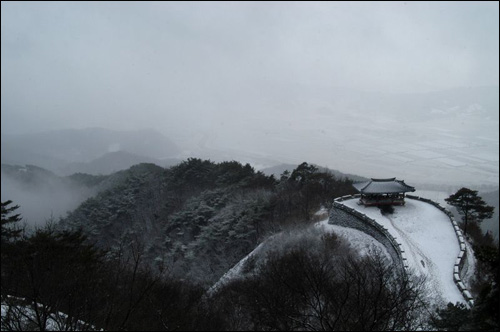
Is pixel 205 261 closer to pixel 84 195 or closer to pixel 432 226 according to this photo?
pixel 432 226

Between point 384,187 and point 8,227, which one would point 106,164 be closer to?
point 8,227

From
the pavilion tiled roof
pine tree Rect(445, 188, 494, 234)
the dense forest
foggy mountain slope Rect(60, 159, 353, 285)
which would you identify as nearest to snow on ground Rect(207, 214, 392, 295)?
the dense forest


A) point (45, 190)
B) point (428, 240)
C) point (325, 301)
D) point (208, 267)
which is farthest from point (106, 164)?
point (325, 301)

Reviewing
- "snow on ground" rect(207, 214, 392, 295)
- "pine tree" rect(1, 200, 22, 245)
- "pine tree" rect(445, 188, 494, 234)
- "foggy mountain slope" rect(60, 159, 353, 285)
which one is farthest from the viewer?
"foggy mountain slope" rect(60, 159, 353, 285)

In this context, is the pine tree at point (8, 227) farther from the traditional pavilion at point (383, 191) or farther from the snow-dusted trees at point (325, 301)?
the traditional pavilion at point (383, 191)

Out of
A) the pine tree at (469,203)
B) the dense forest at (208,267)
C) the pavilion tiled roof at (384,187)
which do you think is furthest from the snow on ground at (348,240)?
the pine tree at (469,203)

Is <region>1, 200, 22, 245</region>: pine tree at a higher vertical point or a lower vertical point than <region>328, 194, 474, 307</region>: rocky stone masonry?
lower

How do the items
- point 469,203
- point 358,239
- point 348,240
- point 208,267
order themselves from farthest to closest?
point 208,267, point 469,203, point 348,240, point 358,239

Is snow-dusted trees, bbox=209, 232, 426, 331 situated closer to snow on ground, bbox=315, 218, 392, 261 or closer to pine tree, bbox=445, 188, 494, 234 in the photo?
snow on ground, bbox=315, 218, 392, 261
